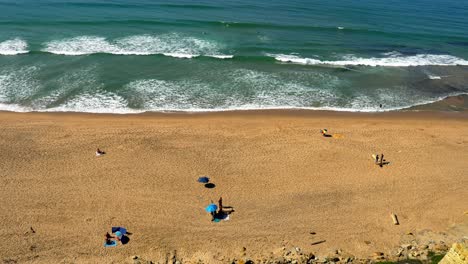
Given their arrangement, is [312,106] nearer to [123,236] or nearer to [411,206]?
[411,206]

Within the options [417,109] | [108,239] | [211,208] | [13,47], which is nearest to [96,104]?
[13,47]

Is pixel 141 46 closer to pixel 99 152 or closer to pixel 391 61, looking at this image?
pixel 99 152

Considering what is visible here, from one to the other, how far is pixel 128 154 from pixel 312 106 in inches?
608

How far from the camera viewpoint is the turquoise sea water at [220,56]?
34.2 metres

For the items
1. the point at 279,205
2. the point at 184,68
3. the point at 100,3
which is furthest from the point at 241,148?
the point at 100,3

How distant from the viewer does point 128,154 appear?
26.2 m

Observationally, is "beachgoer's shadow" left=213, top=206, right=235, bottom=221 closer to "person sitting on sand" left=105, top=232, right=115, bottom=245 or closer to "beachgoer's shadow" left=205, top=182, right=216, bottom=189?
"beachgoer's shadow" left=205, top=182, right=216, bottom=189

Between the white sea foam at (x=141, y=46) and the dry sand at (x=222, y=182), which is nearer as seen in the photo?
the dry sand at (x=222, y=182)

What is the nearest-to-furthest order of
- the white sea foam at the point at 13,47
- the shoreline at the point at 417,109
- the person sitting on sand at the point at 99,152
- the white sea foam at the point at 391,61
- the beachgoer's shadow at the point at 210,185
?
the beachgoer's shadow at the point at 210,185, the person sitting on sand at the point at 99,152, the shoreline at the point at 417,109, the white sea foam at the point at 13,47, the white sea foam at the point at 391,61

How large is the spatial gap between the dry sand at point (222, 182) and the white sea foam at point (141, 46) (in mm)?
12899

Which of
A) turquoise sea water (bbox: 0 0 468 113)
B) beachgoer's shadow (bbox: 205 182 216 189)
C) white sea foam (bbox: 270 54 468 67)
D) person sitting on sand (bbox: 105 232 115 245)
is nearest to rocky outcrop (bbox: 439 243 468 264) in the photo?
beachgoer's shadow (bbox: 205 182 216 189)

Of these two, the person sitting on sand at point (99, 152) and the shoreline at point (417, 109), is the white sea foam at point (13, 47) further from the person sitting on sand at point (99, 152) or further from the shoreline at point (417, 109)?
the person sitting on sand at point (99, 152)

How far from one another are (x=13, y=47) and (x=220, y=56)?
20.1 metres

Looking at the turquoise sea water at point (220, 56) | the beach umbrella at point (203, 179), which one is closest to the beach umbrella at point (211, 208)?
the beach umbrella at point (203, 179)
